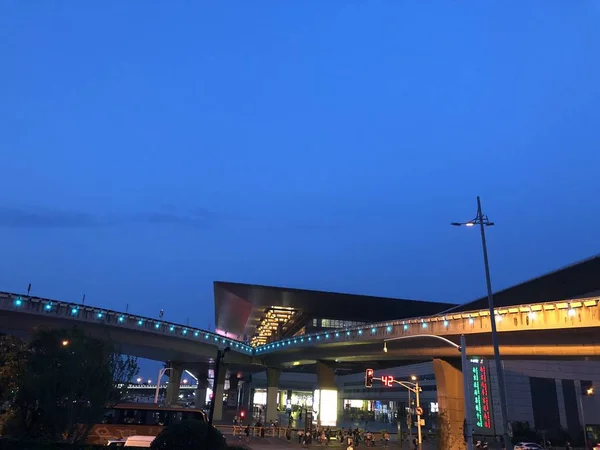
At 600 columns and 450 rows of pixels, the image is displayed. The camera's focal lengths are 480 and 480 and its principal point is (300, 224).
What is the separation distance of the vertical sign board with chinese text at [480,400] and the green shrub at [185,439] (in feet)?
68.3

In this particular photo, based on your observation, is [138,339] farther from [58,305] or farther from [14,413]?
[14,413]

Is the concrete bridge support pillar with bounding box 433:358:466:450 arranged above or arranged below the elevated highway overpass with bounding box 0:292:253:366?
below

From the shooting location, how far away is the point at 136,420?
3316 centimetres

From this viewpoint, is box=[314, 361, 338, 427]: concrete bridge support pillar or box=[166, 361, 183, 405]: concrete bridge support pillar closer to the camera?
box=[314, 361, 338, 427]: concrete bridge support pillar

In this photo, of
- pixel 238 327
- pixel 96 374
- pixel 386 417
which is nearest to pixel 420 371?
pixel 386 417

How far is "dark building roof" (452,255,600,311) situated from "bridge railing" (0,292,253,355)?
44.4 m

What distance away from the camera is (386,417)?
11425 cm

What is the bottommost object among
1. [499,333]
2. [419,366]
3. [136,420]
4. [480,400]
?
[136,420]

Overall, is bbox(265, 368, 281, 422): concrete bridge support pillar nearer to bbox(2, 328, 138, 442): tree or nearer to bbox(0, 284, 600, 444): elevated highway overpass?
bbox(0, 284, 600, 444): elevated highway overpass

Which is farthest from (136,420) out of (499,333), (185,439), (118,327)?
(499,333)

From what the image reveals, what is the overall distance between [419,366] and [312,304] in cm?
2770

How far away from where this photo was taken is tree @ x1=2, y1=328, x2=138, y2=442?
18.3 meters

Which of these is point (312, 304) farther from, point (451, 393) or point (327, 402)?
point (451, 393)

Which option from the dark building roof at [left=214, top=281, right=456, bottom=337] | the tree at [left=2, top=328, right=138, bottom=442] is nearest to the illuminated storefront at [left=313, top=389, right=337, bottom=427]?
the dark building roof at [left=214, top=281, right=456, bottom=337]
